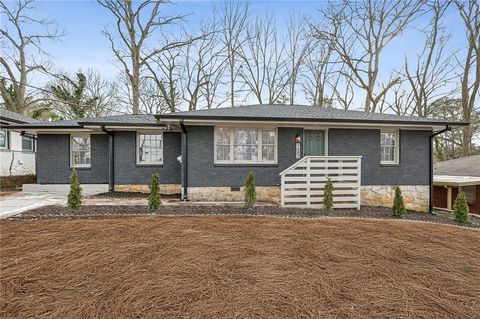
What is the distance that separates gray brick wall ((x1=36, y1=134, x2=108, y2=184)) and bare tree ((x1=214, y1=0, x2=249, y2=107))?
40.7ft

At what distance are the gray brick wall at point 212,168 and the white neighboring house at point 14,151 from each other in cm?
891

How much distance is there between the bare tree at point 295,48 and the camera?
59.0ft

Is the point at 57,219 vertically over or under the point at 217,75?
under

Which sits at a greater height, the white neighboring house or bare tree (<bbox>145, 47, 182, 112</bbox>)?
bare tree (<bbox>145, 47, 182, 112</bbox>)

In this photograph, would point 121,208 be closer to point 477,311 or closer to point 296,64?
point 477,311

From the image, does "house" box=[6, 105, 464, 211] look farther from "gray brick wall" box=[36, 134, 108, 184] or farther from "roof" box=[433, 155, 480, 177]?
"roof" box=[433, 155, 480, 177]

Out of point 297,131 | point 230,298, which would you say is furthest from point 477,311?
point 297,131

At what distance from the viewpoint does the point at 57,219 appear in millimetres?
5129

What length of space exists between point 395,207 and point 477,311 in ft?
15.6

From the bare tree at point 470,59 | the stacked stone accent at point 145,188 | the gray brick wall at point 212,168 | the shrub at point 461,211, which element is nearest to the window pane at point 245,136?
the gray brick wall at point 212,168

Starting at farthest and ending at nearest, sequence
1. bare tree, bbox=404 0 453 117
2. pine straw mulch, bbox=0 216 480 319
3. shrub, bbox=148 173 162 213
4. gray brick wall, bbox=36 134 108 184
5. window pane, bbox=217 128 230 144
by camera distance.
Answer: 1. bare tree, bbox=404 0 453 117
2. gray brick wall, bbox=36 134 108 184
3. window pane, bbox=217 128 230 144
4. shrub, bbox=148 173 162 213
5. pine straw mulch, bbox=0 216 480 319

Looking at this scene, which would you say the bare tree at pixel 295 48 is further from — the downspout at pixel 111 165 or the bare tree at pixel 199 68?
the downspout at pixel 111 165

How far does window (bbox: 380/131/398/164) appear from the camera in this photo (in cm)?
845

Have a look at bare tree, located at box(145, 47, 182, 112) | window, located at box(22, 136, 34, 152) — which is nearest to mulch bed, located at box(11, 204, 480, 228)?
window, located at box(22, 136, 34, 152)
